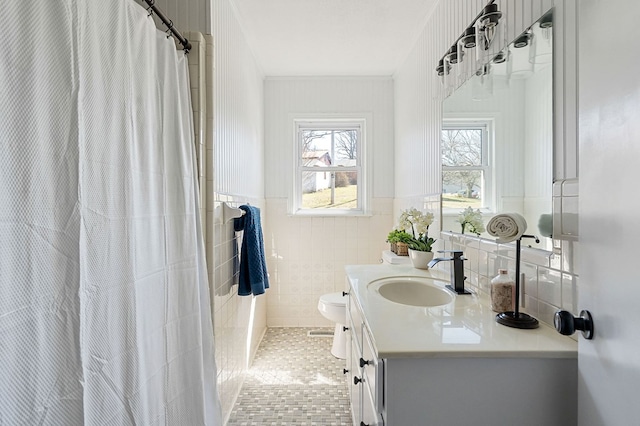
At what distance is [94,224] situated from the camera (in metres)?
0.85

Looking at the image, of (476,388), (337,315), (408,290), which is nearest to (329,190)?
(337,315)

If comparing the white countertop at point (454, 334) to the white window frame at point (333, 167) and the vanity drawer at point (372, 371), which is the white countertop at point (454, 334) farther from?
the white window frame at point (333, 167)

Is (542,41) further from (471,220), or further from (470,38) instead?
(471,220)

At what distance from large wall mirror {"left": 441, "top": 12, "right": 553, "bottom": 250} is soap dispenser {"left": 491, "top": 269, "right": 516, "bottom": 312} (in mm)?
164

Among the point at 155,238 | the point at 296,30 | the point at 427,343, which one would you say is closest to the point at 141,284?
the point at 155,238

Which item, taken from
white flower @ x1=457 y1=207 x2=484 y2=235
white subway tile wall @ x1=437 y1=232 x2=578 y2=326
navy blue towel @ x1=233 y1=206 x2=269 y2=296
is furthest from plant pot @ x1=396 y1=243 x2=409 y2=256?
navy blue towel @ x1=233 y1=206 x2=269 y2=296

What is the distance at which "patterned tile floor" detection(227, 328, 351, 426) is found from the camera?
1938mm

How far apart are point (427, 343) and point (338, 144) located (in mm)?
2727

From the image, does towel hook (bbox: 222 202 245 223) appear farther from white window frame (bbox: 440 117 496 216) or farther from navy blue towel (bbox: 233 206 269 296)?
white window frame (bbox: 440 117 496 216)

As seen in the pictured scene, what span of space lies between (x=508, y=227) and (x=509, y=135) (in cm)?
45

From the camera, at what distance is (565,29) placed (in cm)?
104

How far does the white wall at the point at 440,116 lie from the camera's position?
1.02 metres

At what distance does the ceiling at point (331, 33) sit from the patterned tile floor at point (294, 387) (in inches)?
99.9

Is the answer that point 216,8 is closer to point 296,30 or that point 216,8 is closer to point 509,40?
point 296,30
